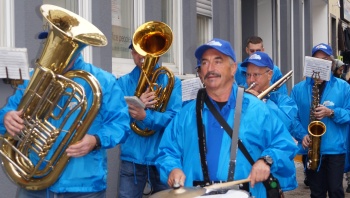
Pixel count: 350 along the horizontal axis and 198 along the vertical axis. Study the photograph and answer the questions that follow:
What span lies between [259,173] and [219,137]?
1.09 ft

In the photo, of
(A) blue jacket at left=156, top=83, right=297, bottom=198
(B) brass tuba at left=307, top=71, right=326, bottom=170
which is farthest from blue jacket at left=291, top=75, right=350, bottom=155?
(A) blue jacket at left=156, top=83, right=297, bottom=198

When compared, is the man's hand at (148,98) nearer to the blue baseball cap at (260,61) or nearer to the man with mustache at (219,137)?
the blue baseball cap at (260,61)

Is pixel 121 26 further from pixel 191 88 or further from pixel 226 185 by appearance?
pixel 226 185

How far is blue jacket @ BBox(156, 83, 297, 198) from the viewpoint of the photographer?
364 centimetres

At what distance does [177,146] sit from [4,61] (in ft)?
3.94

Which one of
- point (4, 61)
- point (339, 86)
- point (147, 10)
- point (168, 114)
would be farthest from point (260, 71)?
point (147, 10)

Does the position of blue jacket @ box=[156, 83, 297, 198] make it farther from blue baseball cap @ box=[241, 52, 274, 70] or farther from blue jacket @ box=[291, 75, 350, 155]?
blue jacket @ box=[291, 75, 350, 155]

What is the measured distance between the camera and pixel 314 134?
256 inches

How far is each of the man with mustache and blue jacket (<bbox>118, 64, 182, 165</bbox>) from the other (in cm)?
140

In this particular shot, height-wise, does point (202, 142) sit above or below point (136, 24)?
below

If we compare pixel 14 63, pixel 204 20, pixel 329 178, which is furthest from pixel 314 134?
pixel 204 20

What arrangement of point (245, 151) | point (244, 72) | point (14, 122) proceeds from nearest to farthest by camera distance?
1. point (245, 151)
2. point (14, 122)
3. point (244, 72)

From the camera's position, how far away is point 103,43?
3916mm

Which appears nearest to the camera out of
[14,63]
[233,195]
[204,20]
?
[233,195]
